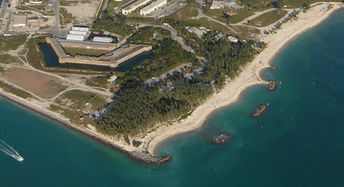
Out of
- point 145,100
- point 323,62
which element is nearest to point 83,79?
point 145,100

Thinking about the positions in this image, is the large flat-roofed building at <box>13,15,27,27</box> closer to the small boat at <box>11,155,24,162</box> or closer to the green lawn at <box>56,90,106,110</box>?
the green lawn at <box>56,90,106,110</box>

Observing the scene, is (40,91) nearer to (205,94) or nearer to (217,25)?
(205,94)

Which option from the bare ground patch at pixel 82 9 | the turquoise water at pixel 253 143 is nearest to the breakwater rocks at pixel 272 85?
the turquoise water at pixel 253 143

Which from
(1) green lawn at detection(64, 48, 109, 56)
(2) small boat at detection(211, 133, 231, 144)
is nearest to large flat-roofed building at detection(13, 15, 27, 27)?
(1) green lawn at detection(64, 48, 109, 56)

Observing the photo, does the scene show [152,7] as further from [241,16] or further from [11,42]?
[11,42]

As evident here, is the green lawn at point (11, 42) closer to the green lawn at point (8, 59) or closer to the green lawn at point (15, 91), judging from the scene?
the green lawn at point (8, 59)

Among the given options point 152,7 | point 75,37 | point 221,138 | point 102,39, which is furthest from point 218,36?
point 221,138
